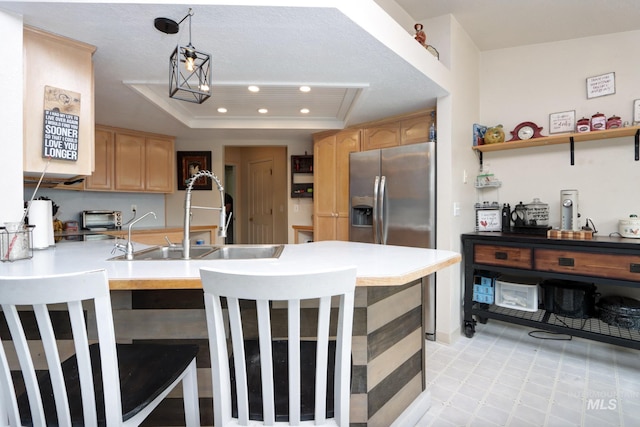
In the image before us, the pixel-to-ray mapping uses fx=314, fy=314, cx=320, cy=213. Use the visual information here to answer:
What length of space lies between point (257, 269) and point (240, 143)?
3518 mm

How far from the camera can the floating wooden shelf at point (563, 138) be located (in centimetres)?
240

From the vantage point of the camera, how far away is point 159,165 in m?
4.11

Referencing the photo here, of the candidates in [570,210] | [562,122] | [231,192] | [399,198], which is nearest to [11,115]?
[399,198]

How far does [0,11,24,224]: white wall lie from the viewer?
4.82 feet

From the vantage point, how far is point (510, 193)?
3059 millimetres

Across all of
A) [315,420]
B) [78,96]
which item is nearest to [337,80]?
[78,96]

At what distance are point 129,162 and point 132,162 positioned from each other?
0.11ft

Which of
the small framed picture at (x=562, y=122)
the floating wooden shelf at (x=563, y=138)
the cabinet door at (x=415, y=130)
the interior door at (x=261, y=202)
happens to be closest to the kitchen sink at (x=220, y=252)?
the cabinet door at (x=415, y=130)

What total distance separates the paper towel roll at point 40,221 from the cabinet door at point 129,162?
6.79ft

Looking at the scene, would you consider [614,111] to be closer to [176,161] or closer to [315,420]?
[315,420]

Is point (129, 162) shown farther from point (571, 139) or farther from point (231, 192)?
point (571, 139)

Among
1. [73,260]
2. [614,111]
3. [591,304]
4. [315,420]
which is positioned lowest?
[591,304]

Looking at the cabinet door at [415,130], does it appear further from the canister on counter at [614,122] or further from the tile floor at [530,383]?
the tile floor at [530,383]

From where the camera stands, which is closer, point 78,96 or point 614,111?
point 78,96
